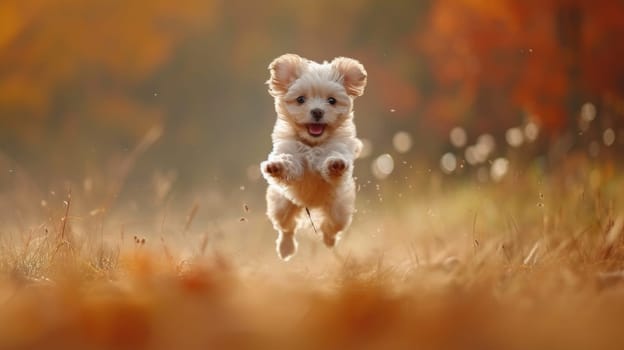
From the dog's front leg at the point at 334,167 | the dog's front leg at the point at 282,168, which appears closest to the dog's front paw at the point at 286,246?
the dog's front leg at the point at 282,168

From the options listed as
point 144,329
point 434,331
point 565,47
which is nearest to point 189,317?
point 144,329

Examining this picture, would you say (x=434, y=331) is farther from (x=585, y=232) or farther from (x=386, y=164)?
(x=386, y=164)

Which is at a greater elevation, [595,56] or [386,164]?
[595,56]

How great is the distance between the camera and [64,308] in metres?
2.10

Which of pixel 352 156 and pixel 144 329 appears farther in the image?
pixel 352 156

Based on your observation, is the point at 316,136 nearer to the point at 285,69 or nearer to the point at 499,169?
the point at 285,69

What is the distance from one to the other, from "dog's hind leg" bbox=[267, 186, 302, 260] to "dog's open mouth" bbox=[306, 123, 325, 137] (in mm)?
810

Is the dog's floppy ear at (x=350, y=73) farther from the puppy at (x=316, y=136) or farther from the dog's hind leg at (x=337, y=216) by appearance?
the dog's hind leg at (x=337, y=216)

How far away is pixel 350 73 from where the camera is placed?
6.03 metres

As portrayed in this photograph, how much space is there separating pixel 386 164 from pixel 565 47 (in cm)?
396

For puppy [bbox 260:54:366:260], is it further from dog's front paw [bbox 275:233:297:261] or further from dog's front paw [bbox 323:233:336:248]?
dog's front paw [bbox 275:233:297:261]

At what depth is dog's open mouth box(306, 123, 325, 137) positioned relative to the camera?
573cm

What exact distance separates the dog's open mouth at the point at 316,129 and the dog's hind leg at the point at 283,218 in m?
0.81

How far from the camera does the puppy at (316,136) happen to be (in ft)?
18.3
